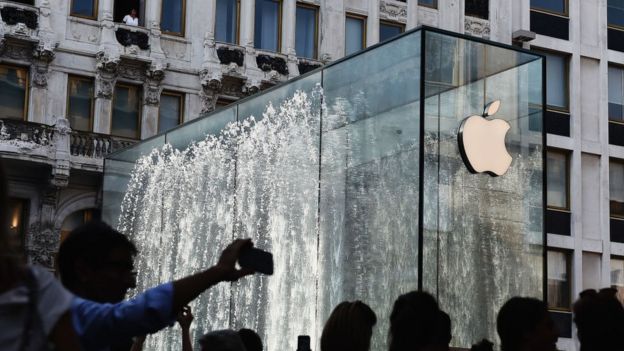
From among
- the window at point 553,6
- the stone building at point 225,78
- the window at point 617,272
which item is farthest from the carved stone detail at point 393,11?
the window at point 617,272

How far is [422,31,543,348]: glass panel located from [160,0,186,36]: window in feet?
59.4

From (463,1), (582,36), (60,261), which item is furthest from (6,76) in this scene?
(60,261)

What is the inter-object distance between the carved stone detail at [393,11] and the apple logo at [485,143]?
803 inches

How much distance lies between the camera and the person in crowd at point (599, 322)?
5.20 m

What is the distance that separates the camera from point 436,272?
13508 millimetres

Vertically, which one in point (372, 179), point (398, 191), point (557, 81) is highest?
point (557, 81)

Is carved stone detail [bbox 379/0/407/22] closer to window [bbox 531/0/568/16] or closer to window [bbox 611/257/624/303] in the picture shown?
window [bbox 531/0/568/16]

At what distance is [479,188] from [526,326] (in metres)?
8.86

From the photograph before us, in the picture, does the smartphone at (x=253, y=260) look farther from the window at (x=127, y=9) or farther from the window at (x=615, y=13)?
the window at (x=615, y=13)

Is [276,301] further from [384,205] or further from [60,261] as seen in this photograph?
[60,261]

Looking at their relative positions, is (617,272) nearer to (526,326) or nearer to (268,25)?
(268,25)

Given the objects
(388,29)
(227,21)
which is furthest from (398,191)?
(388,29)

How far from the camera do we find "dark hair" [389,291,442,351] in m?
5.16

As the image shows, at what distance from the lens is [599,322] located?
5246mm
